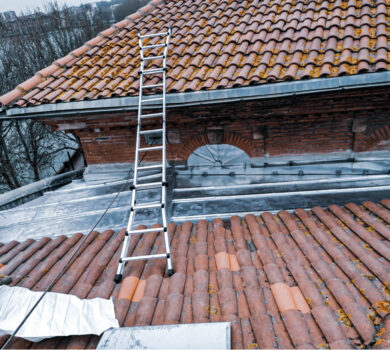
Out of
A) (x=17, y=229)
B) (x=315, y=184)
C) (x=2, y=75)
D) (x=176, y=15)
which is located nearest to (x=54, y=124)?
(x=17, y=229)

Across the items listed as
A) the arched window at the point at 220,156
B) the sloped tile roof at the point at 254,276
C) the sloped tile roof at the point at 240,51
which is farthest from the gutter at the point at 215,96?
the sloped tile roof at the point at 254,276

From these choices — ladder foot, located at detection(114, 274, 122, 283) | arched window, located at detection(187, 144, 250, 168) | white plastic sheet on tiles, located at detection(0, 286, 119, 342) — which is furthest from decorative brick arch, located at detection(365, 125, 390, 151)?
white plastic sheet on tiles, located at detection(0, 286, 119, 342)

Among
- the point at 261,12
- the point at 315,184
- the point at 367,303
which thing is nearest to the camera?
the point at 367,303

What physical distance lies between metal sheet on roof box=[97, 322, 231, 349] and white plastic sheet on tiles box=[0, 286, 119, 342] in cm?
→ 23

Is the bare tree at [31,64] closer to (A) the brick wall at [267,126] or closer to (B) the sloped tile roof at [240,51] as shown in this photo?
(B) the sloped tile roof at [240,51]

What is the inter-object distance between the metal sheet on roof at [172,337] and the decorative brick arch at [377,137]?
4.16 metres

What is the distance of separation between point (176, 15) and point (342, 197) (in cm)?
495

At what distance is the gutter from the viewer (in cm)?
360

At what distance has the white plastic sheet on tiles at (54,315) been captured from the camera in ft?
7.88

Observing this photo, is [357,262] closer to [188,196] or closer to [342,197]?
[342,197]

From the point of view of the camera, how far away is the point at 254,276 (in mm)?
2943

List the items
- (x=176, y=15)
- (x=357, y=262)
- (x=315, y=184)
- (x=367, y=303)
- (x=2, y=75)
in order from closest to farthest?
(x=367, y=303), (x=357, y=262), (x=315, y=184), (x=176, y=15), (x=2, y=75)

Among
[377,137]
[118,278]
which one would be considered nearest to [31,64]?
[118,278]

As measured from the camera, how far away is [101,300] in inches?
107
